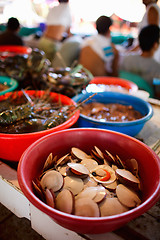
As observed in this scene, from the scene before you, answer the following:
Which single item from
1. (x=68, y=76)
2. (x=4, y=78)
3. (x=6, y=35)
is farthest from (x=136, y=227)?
(x=6, y=35)

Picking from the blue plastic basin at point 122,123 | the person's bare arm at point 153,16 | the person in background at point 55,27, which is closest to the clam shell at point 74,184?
the blue plastic basin at point 122,123

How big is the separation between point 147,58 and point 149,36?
0.95 ft

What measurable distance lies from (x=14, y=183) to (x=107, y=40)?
10.1 ft

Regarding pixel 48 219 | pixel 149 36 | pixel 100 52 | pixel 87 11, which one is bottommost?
pixel 48 219

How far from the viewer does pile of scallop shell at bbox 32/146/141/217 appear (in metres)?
0.81

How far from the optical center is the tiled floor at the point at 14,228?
3.40 ft

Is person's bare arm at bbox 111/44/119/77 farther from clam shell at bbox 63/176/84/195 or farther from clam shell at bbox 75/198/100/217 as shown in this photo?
clam shell at bbox 75/198/100/217

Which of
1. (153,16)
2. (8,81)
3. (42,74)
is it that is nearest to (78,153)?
(42,74)

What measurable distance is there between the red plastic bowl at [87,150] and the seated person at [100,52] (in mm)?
2605

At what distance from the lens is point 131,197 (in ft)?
2.80

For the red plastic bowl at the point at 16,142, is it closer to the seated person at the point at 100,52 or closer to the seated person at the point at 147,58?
the seated person at the point at 147,58

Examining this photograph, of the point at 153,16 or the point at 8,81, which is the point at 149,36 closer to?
the point at 153,16

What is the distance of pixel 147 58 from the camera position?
3.00m

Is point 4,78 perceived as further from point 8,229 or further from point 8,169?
point 8,229
